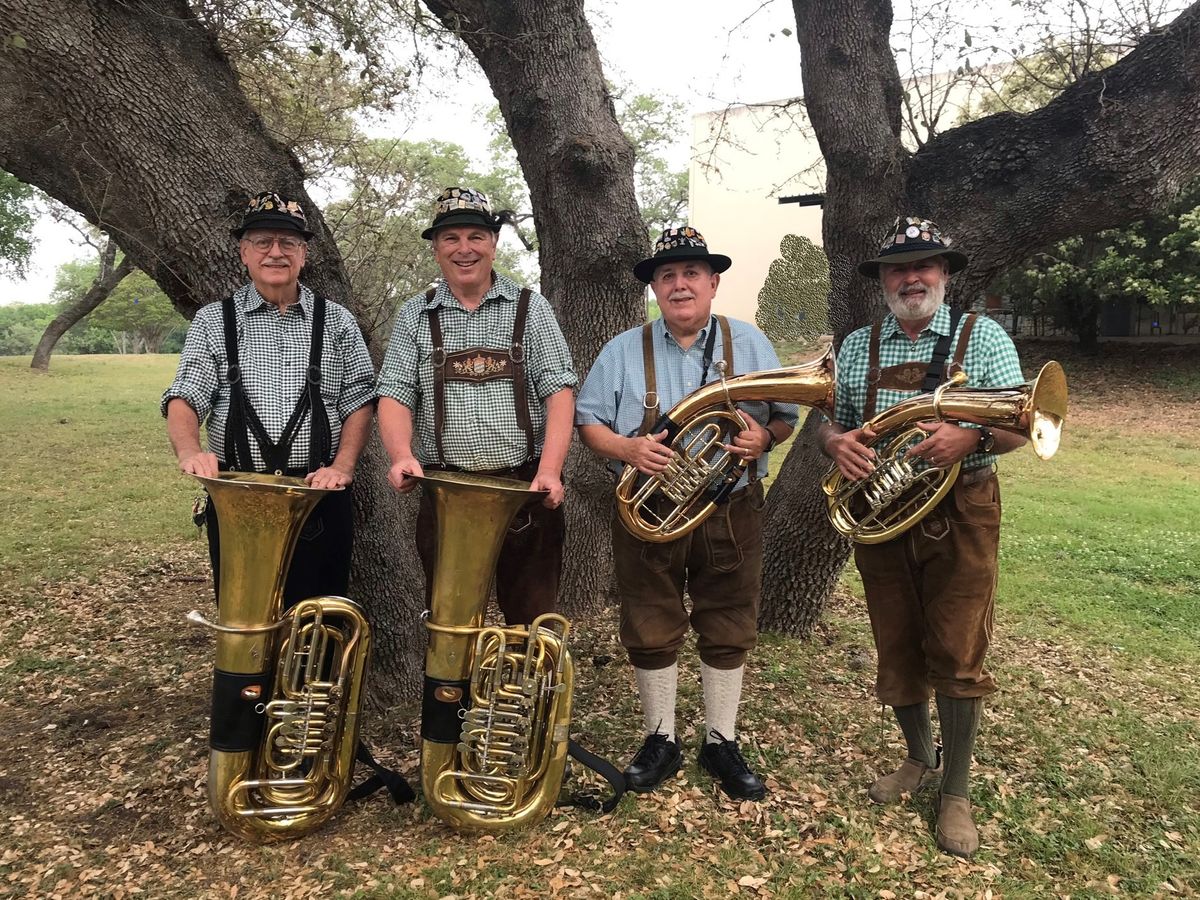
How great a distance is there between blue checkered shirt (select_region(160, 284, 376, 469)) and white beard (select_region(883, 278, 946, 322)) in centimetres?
203

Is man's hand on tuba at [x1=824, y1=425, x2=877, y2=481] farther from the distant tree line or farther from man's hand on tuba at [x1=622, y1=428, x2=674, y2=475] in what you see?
the distant tree line

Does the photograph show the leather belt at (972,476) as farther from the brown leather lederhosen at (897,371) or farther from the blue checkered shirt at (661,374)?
the blue checkered shirt at (661,374)

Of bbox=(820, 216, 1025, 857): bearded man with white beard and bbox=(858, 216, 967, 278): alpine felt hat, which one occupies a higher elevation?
bbox=(858, 216, 967, 278): alpine felt hat

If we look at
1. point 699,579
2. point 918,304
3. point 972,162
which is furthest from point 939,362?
point 972,162

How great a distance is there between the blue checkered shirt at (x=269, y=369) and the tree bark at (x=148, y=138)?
632mm

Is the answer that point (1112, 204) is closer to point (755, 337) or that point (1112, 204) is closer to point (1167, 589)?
point (755, 337)

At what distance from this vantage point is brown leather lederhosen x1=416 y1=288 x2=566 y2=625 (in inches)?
126

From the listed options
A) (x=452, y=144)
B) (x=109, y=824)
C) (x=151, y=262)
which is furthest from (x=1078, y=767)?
(x=452, y=144)

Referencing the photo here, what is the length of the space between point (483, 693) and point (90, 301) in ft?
65.6

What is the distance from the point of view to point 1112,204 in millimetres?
3975

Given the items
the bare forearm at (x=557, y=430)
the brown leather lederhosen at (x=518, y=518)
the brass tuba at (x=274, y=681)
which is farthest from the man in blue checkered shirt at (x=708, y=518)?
the brass tuba at (x=274, y=681)

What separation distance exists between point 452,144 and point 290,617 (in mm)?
28152

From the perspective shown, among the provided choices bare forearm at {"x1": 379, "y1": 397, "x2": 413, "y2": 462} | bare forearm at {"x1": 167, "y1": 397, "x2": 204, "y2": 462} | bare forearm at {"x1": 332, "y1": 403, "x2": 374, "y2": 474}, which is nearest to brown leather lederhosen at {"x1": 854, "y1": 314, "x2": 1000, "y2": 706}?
bare forearm at {"x1": 379, "y1": 397, "x2": 413, "y2": 462}

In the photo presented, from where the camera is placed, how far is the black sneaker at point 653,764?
341 cm
